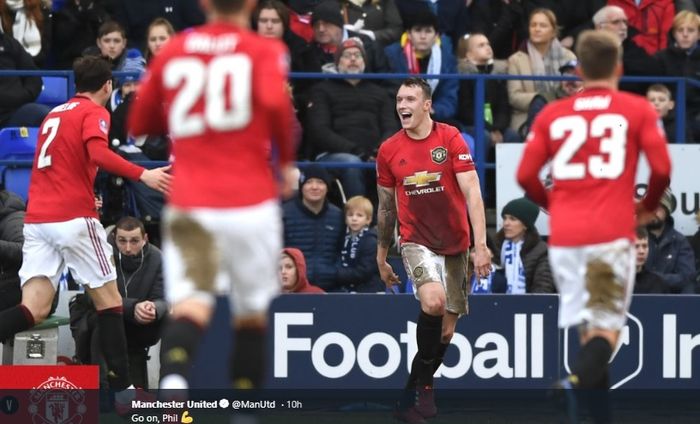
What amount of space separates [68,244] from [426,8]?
6.16 metres

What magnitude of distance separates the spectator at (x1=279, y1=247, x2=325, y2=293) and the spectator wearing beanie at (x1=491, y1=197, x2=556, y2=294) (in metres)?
1.74

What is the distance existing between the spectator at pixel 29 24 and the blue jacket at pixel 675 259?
19.5 feet

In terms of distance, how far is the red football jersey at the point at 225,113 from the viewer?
27.2 ft

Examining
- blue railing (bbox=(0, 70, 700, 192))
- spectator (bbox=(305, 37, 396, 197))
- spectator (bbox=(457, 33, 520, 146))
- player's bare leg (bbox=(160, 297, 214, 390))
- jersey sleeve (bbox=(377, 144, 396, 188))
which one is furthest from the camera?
spectator (bbox=(457, 33, 520, 146))

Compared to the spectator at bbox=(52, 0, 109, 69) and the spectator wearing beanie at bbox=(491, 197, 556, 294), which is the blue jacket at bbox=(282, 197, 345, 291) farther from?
the spectator at bbox=(52, 0, 109, 69)

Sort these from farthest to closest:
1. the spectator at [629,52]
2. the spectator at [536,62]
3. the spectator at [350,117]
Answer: the spectator at [629,52] → the spectator at [536,62] → the spectator at [350,117]

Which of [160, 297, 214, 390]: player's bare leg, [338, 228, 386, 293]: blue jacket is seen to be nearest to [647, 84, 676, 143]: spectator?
Result: [338, 228, 386, 293]: blue jacket

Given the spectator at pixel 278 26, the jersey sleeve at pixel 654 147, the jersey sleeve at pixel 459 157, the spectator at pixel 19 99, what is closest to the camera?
the jersey sleeve at pixel 654 147

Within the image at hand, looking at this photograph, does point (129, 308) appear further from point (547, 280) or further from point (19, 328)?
point (547, 280)

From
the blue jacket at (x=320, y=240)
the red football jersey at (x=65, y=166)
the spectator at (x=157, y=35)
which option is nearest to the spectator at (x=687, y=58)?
the blue jacket at (x=320, y=240)

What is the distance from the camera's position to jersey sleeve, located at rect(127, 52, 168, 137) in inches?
334

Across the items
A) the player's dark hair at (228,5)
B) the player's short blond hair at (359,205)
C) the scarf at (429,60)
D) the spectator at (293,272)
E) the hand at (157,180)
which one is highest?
the player's dark hair at (228,5)

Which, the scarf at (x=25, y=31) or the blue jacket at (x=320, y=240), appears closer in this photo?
the blue jacket at (x=320, y=240)

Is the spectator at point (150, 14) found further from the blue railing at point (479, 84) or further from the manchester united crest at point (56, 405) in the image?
the manchester united crest at point (56, 405)
